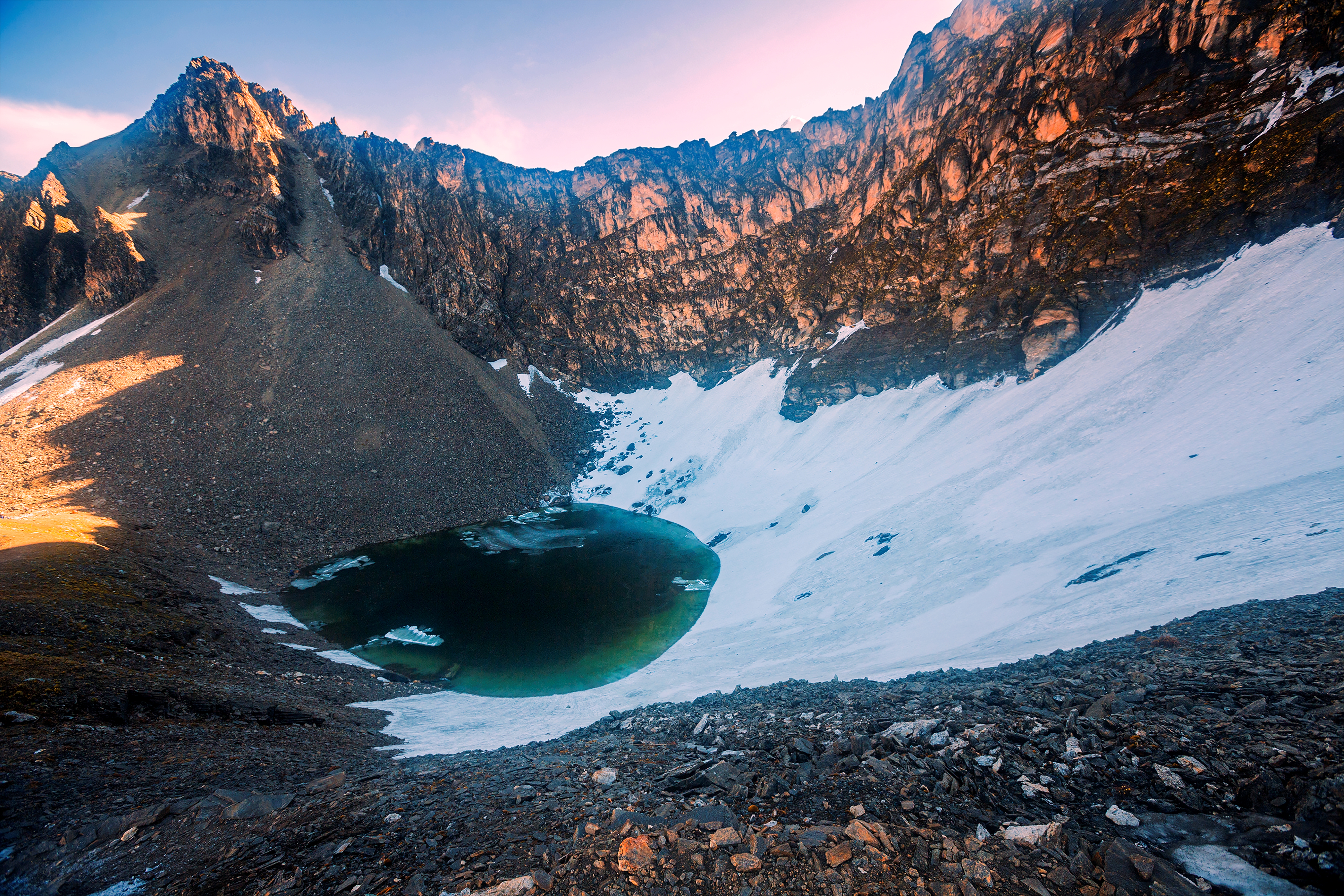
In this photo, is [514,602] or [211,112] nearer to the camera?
[514,602]

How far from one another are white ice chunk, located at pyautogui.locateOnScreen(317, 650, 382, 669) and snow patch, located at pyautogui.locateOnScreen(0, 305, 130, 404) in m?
45.5

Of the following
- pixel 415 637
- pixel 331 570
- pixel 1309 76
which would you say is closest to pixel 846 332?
pixel 1309 76

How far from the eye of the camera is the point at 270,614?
79.0 ft

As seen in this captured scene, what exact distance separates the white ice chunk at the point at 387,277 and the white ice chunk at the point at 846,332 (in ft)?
187

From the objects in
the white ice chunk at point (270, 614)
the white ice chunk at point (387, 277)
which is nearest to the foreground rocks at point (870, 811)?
the white ice chunk at point (270, 614)

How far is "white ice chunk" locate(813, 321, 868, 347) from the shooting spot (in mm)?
50906

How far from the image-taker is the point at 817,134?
224 feet

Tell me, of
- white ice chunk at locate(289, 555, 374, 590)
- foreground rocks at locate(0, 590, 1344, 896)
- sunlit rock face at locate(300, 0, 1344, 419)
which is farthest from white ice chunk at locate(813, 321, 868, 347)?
white ice chunk at locate(289, 555, 374, 590)

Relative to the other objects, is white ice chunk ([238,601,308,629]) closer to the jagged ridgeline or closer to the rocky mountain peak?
the jagged ridgeline

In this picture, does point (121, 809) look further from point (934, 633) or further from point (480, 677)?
point (934, 633)

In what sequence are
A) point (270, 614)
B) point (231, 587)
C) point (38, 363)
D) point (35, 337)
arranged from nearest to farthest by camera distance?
point (270, 614) → point (231, 587) → point (38, 363) → point (35, 337)

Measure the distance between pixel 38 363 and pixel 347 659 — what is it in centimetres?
5596

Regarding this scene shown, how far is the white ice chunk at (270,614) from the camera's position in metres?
23.2

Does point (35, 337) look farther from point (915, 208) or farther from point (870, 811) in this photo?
point (915, 208)
